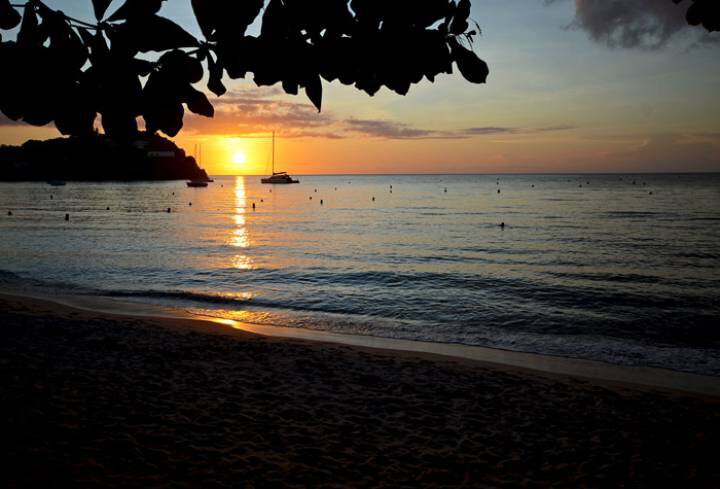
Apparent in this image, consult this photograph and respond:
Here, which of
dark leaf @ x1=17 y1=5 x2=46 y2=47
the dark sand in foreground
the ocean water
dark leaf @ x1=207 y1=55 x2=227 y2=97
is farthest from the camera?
the ocean water

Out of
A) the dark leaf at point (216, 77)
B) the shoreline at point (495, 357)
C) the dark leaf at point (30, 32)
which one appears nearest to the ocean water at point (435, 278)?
the shoreline at point (495, 357)

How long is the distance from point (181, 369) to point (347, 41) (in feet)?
27.7

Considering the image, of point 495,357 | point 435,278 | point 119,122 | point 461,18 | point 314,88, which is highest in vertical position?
point 461,18

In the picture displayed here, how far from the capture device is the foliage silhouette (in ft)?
5.90

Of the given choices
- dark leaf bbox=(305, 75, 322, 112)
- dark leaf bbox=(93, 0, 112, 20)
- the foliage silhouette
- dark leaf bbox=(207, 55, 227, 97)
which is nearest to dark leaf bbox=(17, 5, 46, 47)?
the foliage silhouette

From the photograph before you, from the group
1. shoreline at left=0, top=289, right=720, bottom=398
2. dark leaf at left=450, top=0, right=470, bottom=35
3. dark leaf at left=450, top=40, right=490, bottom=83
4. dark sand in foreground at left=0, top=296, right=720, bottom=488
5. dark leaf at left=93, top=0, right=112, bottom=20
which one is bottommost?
shoreline at left=0, top=289, right=720, bottom=398

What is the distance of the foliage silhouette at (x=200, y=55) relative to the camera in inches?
70.7

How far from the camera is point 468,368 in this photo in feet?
33.2

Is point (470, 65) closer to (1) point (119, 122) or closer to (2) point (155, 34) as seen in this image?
(2) point (155, 34)

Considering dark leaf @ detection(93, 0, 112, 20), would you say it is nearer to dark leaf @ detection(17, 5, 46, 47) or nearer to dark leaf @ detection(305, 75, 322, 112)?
dark leaf @ detection(17, 5, 46, 47)

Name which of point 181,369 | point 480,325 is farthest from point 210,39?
point 480,325

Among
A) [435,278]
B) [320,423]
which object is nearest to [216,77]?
[320,423]

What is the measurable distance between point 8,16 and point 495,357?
A: 11191 mm

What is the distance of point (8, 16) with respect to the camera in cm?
184
